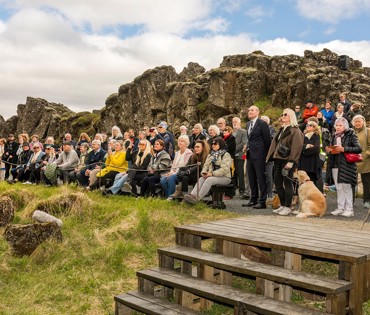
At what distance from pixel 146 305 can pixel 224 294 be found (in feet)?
3.36

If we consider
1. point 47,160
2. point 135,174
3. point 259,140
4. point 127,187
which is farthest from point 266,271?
point 47,160

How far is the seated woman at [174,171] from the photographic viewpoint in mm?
11438

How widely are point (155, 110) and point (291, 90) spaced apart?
70.4 ft

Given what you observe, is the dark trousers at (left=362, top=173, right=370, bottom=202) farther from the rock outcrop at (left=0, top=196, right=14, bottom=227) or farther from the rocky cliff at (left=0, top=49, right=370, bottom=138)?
the rocky cliff at (left=0, top=49, right=370, bottom=138)

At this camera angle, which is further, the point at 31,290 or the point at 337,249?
the point at 31,290

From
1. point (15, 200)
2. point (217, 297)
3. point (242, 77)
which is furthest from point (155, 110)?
point (217, 297)

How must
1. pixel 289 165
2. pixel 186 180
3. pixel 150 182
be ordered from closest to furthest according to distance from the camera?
pixel 289 165, pixel 186 180, pixel 150 182

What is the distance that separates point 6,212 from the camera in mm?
10078

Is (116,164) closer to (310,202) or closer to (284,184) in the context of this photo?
(284,184)

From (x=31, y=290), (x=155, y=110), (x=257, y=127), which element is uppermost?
(x=155, y=110)

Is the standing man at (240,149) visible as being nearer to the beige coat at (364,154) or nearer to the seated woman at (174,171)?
the seated woman at (174,171)

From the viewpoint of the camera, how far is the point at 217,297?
15.7 ft

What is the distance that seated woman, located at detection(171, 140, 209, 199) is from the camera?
10867mm

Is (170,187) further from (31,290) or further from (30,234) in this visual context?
(31,290)
